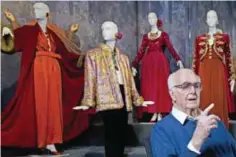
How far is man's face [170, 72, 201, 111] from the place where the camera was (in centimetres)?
190

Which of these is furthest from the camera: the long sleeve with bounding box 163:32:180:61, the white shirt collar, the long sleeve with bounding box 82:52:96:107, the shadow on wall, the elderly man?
the long sleeve with bounding box 163:32:180:61

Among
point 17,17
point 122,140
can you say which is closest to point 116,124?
point 122,140

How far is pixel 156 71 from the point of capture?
14.2ft

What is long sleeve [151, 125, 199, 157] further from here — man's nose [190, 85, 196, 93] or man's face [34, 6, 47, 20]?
man's face [34, 6, 47, 20]

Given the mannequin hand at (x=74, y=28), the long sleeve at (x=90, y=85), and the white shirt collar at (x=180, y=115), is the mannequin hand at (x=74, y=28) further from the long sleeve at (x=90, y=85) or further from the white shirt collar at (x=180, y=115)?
the white shirt collar at (x=180, y=115)

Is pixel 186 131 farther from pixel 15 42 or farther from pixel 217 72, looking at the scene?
pixel 217 72

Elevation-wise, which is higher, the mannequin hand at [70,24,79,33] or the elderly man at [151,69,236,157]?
the mannequin hand at [70,24,79,33]

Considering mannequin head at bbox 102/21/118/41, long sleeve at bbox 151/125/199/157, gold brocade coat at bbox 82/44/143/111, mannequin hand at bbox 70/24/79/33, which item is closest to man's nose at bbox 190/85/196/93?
long sleeve at bbox 151/125/199/157

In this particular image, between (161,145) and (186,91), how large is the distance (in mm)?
279

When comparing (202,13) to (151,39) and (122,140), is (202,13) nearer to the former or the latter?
(151,39)

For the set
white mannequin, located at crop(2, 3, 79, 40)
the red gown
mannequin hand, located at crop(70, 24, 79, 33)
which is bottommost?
the red gown

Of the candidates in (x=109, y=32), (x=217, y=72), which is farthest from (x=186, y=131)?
(x=217, y=72)

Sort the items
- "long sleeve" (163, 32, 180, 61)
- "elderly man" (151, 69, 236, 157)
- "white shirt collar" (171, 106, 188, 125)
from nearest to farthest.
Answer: "elderly man" (151, 69, 236, 157) → "white shirt collar" (171, 106, 188, 125) → "long sleeve" (163, 32, 180, 61)

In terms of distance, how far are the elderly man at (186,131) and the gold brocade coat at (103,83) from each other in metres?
1.49
